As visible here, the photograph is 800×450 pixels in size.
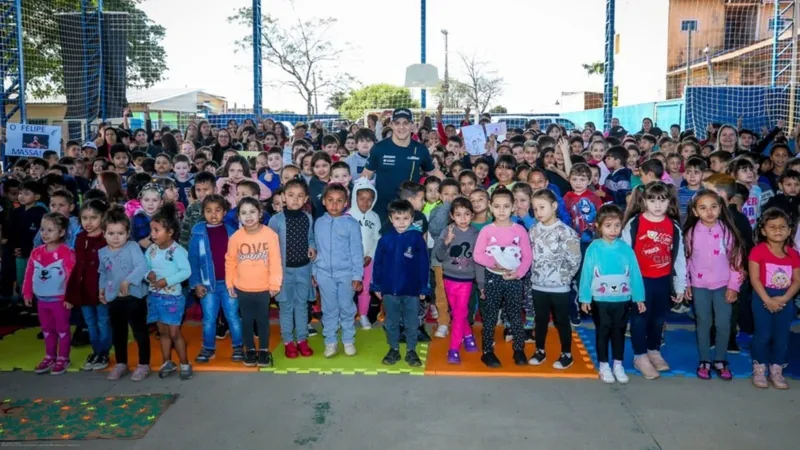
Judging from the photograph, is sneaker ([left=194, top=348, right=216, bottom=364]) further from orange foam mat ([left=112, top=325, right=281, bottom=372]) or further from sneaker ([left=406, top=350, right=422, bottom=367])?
sneaker ([left=406, top=350, right=422, bottom=367])

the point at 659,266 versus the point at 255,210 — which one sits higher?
the point at 255,210

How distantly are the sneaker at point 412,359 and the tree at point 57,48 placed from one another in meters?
14.4

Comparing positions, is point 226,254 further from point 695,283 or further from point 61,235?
point 695,283

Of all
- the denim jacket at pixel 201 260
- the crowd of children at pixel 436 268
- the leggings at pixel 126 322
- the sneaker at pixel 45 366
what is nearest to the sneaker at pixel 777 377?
the crowd of children at pixel 436 268

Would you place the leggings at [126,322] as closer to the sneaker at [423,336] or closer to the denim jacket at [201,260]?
the denim jacket at [201,260]

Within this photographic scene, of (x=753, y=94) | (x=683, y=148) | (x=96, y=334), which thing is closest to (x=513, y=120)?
(x=753, y=94)

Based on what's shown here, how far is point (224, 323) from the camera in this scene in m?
6.79

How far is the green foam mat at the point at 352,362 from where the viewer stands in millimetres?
5648

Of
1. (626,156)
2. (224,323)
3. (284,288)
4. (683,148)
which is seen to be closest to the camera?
(284,288)

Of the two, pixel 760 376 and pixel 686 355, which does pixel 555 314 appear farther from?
pixel 760 376

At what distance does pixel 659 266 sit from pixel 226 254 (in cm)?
363

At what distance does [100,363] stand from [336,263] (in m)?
2.19

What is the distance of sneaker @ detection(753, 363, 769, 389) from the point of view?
5223mm

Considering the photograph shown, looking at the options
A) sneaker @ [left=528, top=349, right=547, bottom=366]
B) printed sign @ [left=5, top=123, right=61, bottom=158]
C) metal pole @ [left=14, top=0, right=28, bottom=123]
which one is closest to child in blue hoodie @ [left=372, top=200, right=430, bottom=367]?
sneaker @ [left=528, top=349, right=547, bottom=366]
